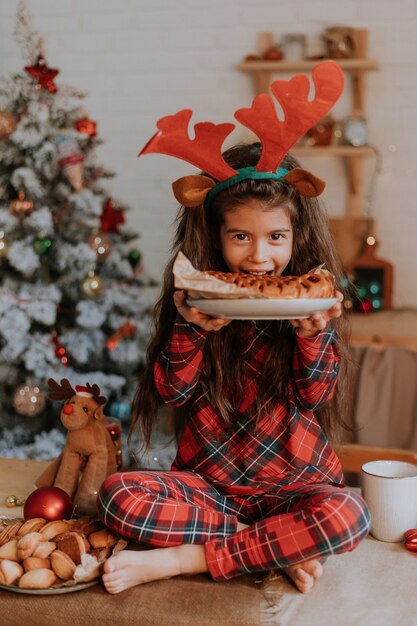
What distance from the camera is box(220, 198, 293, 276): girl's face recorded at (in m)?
1.46

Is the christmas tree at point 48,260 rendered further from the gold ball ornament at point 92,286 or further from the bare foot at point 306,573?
the bare foot at point 306,573

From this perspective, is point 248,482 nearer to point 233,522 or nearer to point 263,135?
point 233,522

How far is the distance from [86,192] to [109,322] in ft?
1.35

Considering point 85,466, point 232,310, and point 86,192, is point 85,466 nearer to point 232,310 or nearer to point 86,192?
point 232,310

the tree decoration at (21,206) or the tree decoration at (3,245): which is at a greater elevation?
the tree decoration at (21,206)

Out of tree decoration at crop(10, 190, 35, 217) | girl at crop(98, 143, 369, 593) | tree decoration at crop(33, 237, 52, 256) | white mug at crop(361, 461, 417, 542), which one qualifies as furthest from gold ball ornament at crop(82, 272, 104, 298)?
white mug at crop(361, 461, 417, 542)

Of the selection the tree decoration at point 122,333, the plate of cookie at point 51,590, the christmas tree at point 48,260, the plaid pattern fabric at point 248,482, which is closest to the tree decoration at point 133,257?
the christmas tree at point 48,260

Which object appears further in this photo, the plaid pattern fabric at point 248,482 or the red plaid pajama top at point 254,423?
the red plaid pajama top at point 254,423

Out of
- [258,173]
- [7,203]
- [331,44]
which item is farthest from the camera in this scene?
[331,44]

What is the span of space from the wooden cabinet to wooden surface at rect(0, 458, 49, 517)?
1.53 metres

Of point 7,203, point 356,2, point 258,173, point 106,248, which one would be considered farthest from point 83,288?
point 356,2

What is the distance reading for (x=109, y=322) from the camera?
8.53 feet

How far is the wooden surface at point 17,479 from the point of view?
170 centimetres

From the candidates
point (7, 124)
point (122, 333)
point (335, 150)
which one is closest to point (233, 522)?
point (122, 333)
